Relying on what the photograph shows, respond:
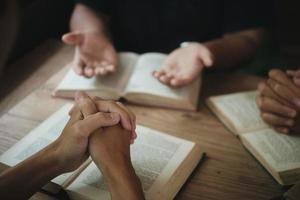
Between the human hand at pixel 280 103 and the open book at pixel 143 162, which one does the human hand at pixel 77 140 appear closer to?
the open book at pixel 143 162

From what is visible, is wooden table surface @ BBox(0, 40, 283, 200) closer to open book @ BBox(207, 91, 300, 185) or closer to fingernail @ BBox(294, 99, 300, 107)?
open book @ BBox(207, 91, 300, 185)

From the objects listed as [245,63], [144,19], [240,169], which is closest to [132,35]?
[144,19]

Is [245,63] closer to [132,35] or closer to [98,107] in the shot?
[132,35]

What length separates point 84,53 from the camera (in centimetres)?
156

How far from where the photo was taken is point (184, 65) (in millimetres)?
1467

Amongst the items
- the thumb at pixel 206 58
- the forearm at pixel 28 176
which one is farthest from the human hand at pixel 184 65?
the forearm at pixel 28 176

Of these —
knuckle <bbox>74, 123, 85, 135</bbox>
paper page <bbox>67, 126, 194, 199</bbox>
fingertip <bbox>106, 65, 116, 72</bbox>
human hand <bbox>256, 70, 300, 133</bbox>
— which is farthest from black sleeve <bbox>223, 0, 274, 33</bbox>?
knuckle <bbox>74, 123, 85, 135</bbox>

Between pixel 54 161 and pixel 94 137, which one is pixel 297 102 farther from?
pixel 54 161

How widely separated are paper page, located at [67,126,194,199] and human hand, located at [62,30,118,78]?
334 millimetres

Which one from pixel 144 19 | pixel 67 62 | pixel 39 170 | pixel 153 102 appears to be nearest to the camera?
pixel 39 170

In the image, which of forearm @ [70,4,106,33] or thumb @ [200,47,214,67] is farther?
forearm @ [70,4,106,33]

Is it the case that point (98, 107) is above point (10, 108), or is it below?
above

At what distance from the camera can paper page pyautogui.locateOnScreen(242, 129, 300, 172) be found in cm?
112

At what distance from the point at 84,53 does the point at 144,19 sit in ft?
1.75
